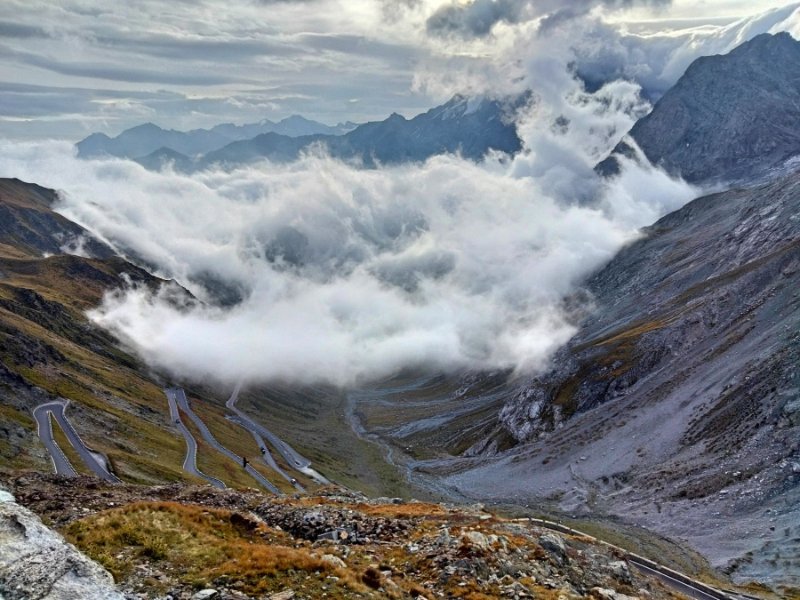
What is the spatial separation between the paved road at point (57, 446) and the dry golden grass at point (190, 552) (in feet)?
300

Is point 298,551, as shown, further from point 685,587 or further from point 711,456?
point 711,456

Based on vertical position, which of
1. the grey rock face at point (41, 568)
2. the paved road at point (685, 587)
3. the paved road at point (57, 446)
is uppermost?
the paved road at point (57, 446)

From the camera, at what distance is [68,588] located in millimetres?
22281

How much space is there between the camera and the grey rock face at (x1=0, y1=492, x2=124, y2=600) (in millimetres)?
21625

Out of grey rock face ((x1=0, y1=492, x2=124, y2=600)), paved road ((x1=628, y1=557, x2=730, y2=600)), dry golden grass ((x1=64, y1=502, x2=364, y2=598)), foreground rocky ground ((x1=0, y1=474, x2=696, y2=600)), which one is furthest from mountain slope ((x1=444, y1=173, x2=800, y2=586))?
grey rock face ((x1=0, y1=492, x2=124, y2=600))

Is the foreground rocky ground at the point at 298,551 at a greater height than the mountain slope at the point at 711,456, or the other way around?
the mountain slope at the point at 711,456

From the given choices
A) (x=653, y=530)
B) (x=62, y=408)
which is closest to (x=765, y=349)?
(x=653, y=530)

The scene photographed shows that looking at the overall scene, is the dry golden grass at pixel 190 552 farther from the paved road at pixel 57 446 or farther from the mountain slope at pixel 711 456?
the paved road at pixel 57 446

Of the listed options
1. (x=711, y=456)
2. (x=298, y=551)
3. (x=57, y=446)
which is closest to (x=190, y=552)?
(x=298, y=551)

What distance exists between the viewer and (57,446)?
14250 centimetres

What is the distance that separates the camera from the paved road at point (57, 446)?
128325 millimetres

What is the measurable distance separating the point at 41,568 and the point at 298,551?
Result: 14.2 m

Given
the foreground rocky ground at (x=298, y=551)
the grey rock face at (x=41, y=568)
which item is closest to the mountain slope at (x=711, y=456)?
the foreground rocky ground at (x=298, y=551)

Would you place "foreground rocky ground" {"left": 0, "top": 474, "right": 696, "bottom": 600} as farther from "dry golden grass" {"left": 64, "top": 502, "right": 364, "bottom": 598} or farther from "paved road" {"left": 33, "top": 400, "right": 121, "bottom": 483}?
"paved road" {"left": 33, "top": 400, "right": 121, "bottom": 483}
